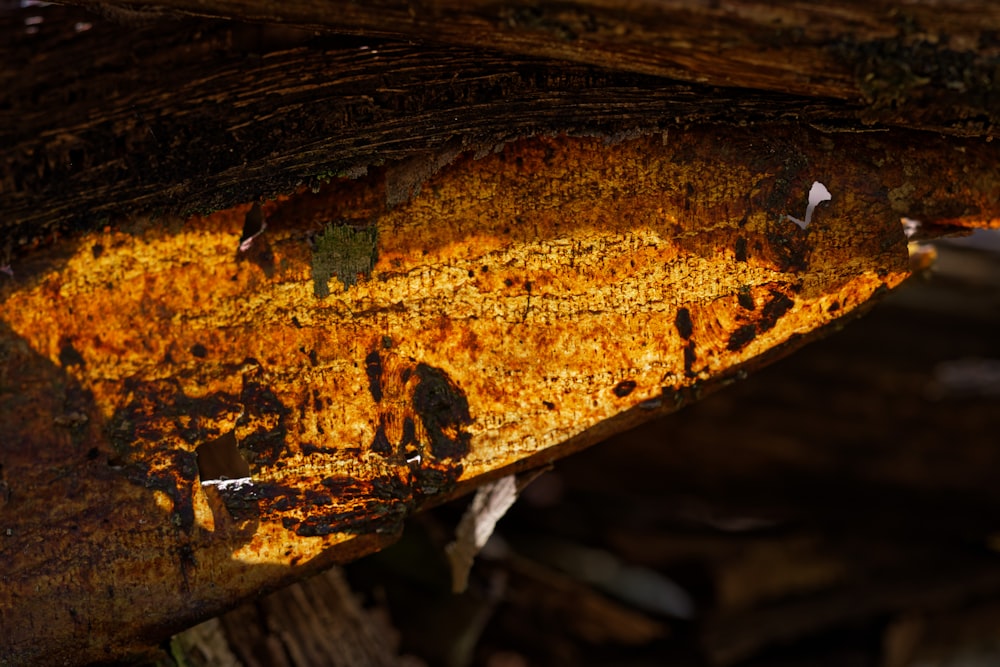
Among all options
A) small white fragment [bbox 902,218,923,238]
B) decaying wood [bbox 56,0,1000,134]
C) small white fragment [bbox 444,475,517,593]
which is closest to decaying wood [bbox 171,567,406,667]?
small white fragment [bbox 444,475,517,593]

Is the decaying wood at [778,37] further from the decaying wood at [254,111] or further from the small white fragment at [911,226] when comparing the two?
the small white fragment at [911,226]

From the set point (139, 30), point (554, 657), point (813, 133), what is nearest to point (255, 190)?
point (139, 30)

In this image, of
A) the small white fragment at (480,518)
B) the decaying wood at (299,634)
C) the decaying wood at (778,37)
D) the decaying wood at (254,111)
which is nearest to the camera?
the decaying wood at (778,37)

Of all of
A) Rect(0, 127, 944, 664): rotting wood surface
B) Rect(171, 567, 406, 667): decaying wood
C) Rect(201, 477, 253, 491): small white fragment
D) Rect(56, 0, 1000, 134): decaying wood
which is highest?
Rect(56, 0, 1000, 134): decaying wood

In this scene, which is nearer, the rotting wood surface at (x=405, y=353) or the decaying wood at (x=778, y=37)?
the decaying wood at (x=778, y=37)

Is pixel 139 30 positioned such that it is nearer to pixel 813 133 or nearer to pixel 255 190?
pixel 255 190

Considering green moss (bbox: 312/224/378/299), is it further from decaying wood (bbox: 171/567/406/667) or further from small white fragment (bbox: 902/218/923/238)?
small white fragment (bbox: 902/218/923/238)

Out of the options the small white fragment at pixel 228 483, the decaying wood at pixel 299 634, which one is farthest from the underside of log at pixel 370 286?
the decaying wood at pixel 299 634

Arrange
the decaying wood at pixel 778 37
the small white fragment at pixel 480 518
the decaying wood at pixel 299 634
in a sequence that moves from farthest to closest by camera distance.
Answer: the decaying wood at pixel 299 634, the small white fragment at pixel 480 518, the decaying wood at pixel 778 37
